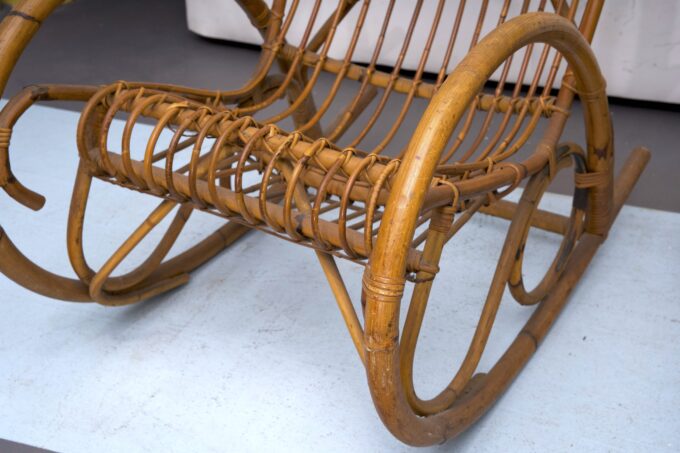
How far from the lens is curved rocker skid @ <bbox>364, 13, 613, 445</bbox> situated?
1.13 m

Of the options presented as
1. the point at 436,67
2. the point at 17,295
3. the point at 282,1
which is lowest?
the point at 17,295

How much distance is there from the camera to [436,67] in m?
2.89

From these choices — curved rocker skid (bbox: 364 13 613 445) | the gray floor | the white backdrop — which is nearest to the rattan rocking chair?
curved rocker skid (bbox: 364 13 613 445)

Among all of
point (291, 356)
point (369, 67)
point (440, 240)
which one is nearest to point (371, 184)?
point (440, 240)

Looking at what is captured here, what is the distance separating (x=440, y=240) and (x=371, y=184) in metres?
0.15

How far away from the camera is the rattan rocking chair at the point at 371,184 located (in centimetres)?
118

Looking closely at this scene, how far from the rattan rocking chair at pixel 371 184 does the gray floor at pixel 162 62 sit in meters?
0.48

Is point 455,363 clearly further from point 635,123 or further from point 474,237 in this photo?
point 635,123

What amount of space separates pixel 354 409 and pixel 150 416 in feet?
1.15

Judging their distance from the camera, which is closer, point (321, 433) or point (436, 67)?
point (321, 433)

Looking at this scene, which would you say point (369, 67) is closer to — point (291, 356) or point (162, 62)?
point (291, 356)

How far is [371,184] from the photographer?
143 centimetres

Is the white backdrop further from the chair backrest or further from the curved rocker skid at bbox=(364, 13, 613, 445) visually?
the curved rocker skid at bbox=(364, 13, 613, 445)

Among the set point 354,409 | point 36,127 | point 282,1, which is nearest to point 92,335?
point 354,409
